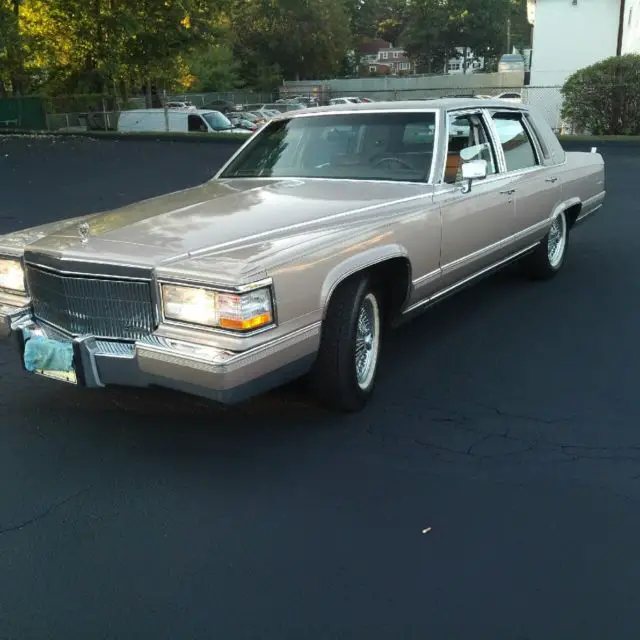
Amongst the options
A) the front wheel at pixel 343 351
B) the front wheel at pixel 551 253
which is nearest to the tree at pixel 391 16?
the front wheel at pixel 551 253

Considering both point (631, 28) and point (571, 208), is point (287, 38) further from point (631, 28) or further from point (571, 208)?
point (571, 208)

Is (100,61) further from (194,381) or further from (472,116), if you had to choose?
(194,381)

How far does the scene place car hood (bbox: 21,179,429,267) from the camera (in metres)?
3.50

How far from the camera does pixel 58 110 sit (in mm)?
34188

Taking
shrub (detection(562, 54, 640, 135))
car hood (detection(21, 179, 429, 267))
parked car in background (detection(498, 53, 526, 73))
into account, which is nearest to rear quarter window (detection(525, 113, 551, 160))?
car hood (detection(21, 179, 429, 267))

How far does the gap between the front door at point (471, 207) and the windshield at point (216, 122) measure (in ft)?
69.3

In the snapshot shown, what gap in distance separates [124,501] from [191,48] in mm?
29997

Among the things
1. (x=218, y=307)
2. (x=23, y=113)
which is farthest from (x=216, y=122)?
(x=218, y=307)

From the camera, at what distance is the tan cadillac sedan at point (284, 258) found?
327cm

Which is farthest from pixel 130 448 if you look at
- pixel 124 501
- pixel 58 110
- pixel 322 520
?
pixel 58 110

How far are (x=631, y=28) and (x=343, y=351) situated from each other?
26.8m

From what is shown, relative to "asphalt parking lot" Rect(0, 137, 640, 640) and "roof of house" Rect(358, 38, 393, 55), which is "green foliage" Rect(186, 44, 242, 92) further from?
"roof of house" Rect(358, 38, 393, 55)

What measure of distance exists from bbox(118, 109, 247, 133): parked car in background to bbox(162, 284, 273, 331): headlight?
73.8 ft

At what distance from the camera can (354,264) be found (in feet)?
12.2
